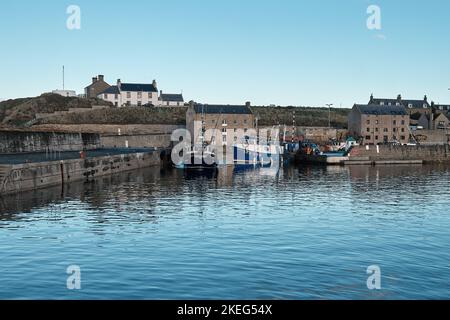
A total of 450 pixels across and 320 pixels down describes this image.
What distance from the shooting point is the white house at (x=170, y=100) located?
15388cm

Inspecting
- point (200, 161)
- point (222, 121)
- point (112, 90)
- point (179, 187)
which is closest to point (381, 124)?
point (222, 121)

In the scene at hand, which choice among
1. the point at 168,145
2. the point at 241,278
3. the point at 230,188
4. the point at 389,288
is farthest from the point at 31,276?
the point at 168,145

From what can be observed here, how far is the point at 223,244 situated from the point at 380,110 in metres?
105

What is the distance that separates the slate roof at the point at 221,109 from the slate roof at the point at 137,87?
111 ft

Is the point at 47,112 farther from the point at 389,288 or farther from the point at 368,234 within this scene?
the point at 389,288

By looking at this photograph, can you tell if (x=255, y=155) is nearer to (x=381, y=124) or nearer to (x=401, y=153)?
(x=401, y=153)

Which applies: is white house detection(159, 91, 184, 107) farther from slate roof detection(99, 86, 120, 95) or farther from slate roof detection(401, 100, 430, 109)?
slate roof detection(401, 100, 430, 109)

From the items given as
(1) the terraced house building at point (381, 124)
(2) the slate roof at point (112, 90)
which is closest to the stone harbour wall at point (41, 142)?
(2) the slate roof at point (112, 90)

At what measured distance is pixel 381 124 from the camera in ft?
401

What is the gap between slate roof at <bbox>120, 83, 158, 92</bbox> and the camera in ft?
486

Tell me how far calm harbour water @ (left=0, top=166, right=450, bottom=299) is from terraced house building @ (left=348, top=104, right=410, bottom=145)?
75.8 m

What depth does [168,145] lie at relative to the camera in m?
116

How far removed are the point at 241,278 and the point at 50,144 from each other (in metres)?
58.6

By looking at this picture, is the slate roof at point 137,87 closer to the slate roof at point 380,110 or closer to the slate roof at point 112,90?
the slate roof at point 112,90
